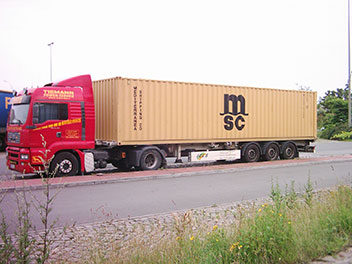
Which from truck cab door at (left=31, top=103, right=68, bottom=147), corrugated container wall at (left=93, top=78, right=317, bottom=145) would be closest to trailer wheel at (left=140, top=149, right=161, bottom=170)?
corrugated container wall at (left=93, top=78, right=317, bottom=145)

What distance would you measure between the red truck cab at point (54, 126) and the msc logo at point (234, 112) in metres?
6.01

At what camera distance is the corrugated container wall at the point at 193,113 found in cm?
1530

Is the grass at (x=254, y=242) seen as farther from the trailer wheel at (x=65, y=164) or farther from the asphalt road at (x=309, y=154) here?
the trailer wheel at (x=65, y=164)

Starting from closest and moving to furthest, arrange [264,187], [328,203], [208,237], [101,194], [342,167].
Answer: [208,237], [328,203], [101,194], [264,187], [342,167]

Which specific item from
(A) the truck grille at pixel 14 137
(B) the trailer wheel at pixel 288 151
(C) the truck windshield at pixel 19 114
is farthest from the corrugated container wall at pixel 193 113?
(A) the truck grille at pixel 14 137

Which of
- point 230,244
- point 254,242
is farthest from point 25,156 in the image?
point 254,242

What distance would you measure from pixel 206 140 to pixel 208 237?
1222 cm

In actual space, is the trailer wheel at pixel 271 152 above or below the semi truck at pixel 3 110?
below

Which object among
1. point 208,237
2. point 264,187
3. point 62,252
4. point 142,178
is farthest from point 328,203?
point 142,178

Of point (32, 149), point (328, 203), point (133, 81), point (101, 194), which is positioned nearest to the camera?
point (328, 203)

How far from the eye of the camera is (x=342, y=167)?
16.6 metres

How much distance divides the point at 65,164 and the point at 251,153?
8648mm

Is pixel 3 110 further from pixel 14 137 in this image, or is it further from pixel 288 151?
pixel 288 151

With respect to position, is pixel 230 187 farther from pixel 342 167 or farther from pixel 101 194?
pixel 342 167
